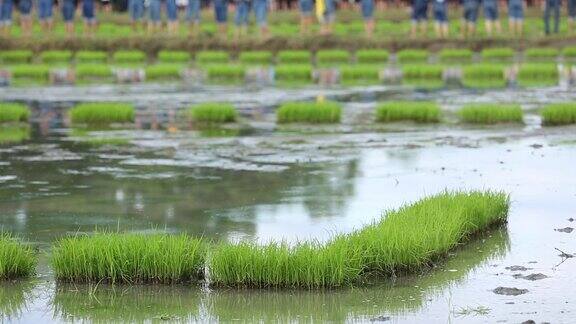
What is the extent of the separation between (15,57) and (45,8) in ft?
5.97

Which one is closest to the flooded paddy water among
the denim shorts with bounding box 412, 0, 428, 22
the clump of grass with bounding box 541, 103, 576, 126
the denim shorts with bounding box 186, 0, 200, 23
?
the clump of grass with bounding box 541, 103, 576, 126

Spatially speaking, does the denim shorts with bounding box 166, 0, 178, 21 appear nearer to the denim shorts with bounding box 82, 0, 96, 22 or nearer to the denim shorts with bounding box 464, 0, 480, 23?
the denim shorts with bounding box 82, 0, 96, 22

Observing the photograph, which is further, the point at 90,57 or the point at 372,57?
the point at 90,57

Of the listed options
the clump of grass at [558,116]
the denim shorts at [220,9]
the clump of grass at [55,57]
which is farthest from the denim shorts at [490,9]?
the clump of grass at [558,116]

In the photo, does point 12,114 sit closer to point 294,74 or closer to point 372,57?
point 294,74

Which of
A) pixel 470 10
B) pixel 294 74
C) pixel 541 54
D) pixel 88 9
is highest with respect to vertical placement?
pixel 88 9

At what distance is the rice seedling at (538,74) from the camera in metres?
26.0

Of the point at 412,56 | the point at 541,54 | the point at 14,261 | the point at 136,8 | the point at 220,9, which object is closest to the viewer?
the point at 14,261

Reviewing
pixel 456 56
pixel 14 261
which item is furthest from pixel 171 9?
pixel 14 261

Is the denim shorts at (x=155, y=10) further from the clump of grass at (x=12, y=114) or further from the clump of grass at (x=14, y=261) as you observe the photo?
the clump of grass at (x=14, y=261)

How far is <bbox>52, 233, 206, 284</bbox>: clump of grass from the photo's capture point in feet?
27.3

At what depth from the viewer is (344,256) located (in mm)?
8172

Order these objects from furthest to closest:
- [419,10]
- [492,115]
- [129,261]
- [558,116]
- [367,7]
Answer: [419,10] → [367,7] → [492,115] → [558,116] → [129,261]

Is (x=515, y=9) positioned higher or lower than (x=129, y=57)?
higher
